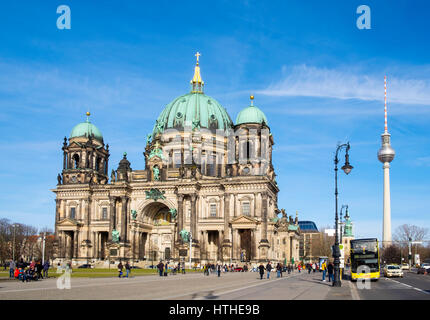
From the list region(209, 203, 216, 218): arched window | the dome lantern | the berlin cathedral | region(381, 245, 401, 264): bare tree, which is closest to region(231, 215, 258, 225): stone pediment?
the berlin cathedral

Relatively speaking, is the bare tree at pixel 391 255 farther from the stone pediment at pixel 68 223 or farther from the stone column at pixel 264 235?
the stone pediment at pixel 68 223

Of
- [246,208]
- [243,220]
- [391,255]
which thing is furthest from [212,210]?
[391,255]

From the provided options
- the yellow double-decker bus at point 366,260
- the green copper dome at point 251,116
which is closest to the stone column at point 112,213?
the green copper dome at point 251,116

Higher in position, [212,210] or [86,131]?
[86,131]

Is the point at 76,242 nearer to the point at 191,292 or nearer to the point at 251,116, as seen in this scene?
the point at 251,116

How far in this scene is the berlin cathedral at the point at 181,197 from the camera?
82.1 m

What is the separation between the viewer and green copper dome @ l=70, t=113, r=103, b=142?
95938mm

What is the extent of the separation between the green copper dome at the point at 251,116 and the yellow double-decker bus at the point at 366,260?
41785 mm

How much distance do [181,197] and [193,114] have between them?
19999mm

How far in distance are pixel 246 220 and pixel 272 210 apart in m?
Result: 8.19

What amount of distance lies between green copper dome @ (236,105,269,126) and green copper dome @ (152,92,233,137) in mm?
10379

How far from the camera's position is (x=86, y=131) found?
96.1 meters

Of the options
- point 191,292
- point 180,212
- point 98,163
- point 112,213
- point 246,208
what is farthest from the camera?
point 98,163
